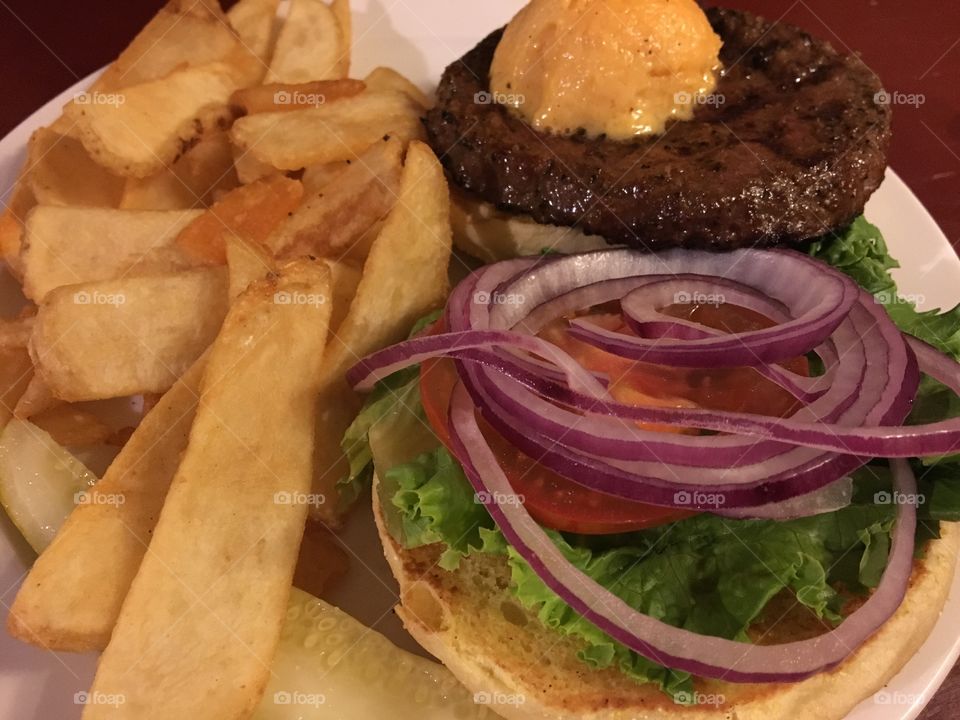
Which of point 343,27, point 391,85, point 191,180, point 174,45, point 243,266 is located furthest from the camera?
point 343,27

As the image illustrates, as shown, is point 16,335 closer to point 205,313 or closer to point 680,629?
point 205,313

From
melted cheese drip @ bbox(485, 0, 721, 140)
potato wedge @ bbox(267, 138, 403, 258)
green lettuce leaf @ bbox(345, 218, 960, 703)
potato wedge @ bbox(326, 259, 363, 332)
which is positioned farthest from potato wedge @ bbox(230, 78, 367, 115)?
green lettuce leaf @ bbox(345, 218, 960, 703)

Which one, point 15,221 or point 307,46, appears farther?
point 307,46

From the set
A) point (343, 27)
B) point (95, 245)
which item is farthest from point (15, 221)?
point (343, 27)

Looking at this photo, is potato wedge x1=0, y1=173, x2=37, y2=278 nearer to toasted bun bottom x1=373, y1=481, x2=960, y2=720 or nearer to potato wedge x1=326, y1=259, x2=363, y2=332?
potato wedge x1=326, y1=259, x2=363, y2=332

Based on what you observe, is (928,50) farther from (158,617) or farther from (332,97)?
(158,617)

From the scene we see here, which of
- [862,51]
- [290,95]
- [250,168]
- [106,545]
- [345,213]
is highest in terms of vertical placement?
[290,95]

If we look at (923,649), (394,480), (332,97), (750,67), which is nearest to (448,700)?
(394,480)
